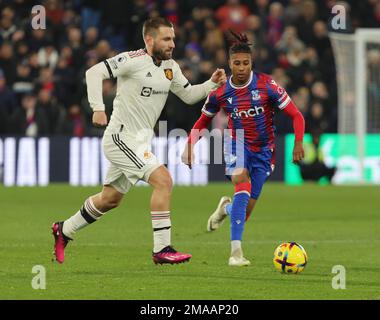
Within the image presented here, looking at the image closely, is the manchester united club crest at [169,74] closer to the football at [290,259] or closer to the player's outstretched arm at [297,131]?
the player's outstretched arm at [297,131]

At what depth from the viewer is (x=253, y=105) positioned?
35.8ft

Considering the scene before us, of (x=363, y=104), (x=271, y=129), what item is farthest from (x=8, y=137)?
(x=271, y=129)

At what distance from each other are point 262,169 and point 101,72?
73.6 inches

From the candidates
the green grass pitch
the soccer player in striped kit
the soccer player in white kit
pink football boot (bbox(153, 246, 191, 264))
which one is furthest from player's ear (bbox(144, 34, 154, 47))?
the green grass pitch

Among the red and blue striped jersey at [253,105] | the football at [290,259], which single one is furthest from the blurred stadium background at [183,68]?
the football at [290,259]

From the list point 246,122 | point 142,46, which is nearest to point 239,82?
point 246,122

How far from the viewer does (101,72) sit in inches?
404

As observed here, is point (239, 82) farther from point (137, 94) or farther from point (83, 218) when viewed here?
point (83, 218)

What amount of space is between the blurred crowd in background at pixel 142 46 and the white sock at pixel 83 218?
1144 cm

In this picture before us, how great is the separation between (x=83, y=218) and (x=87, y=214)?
0.24 feet

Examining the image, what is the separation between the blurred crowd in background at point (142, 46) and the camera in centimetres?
2241

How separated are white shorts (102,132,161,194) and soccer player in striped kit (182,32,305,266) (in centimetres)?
62
